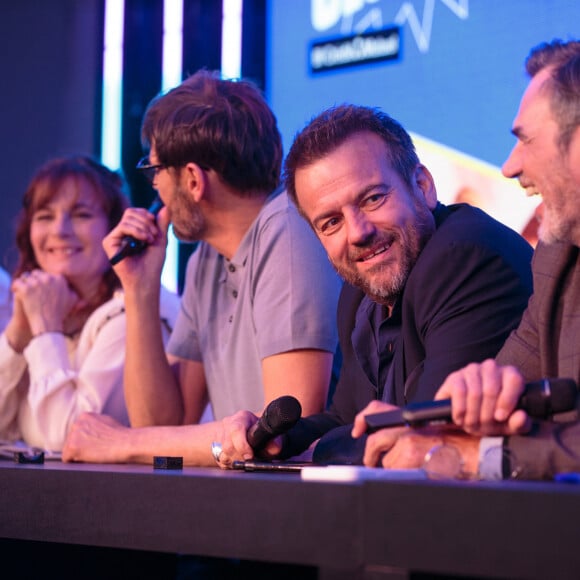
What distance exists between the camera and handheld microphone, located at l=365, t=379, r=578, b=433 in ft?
3.48

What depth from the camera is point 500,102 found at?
8.80ft

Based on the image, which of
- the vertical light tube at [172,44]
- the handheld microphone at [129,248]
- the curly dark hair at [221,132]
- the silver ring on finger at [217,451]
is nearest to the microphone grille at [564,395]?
the silver ring on finger at [217,451]

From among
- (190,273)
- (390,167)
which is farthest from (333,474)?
(190,273)

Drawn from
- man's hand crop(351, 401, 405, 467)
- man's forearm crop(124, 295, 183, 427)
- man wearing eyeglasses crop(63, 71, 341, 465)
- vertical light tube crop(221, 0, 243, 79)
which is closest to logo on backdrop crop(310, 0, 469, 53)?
vertical light tube crop(221, 0, 243, 79)

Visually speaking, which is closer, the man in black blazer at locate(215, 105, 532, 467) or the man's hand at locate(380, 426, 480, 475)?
the man's hand at locate(380, 426, 480, 475)

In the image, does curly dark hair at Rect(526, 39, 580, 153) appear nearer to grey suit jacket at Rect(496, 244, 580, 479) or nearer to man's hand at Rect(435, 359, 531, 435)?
grey suit jacket at Rect(496, 244, 580, 479)

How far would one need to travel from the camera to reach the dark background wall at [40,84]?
4145 mm

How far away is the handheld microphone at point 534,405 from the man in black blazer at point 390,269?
13.7 inches

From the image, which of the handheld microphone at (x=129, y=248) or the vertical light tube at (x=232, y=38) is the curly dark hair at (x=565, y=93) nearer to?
the handheld microphone at (x=129, y=248)

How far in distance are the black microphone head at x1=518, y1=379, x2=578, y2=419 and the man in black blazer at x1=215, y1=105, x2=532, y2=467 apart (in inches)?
14.2

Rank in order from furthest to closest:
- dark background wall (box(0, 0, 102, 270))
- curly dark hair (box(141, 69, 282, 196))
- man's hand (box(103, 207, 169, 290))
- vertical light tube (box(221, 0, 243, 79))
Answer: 1. dark background wall (box(0, 0, 102, 270))
2. vertical light tube (box(221, 0, 243, 79))
3. man's hand (box(103, 207, 169, 290))
4. curly dark hair (box(141, 69, 282, 196))

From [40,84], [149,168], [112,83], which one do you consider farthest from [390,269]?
[40,84]

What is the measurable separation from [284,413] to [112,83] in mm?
2914

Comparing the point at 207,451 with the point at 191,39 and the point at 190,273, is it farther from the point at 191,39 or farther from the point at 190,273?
the point at 191,39
